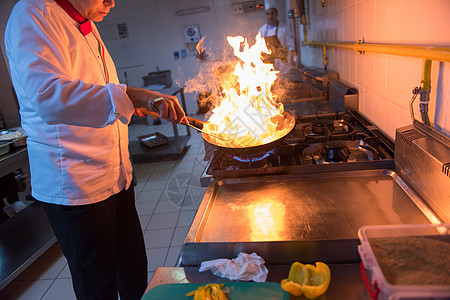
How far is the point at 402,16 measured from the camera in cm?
126

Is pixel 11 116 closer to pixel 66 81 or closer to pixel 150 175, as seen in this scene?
pixel 150 175

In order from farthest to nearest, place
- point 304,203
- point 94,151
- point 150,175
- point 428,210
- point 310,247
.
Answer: point 150,175
point 94,151
point 304,203
point 428,210
point 310,247

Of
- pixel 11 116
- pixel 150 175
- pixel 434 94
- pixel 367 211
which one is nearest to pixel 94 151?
pixel 367 211

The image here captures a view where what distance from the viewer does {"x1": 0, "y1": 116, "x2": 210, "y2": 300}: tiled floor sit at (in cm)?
218

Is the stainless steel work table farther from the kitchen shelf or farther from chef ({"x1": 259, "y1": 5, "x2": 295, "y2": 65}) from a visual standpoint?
chef ({"x1": 259, "y1": 5, "x2": 295, "y2": 65})

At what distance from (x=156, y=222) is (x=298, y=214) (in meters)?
2.01

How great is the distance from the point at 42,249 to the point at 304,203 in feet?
7.30

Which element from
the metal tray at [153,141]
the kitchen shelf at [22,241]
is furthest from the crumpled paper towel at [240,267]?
the metal tray at [153,141]

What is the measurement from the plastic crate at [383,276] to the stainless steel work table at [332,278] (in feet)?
0.23

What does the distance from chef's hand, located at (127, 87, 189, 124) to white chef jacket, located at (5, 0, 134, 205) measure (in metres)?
0.05

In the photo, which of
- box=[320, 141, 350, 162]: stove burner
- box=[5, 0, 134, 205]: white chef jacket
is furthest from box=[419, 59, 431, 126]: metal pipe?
box=[5, 0, 134, 205]: white chef jacket

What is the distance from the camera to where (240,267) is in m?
0.82

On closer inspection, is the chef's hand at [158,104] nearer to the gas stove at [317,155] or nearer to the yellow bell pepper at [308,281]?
the gas stove at [317,155]

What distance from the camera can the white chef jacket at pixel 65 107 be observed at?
98 centimetres
